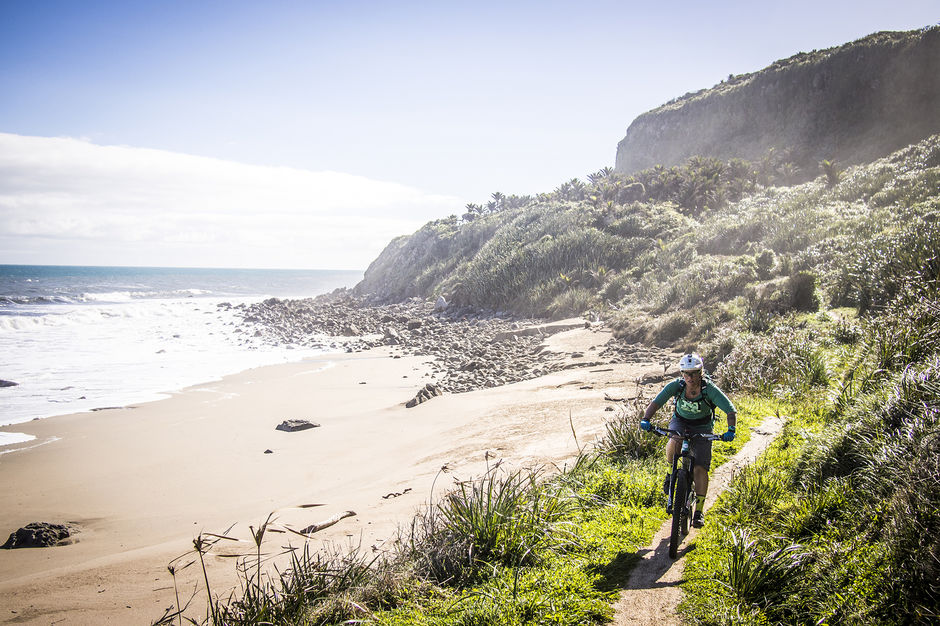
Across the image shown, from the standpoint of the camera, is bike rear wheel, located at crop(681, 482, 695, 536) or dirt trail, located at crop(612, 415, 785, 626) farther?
bike rear wheel, located at crop(681, 482, 695, 536)

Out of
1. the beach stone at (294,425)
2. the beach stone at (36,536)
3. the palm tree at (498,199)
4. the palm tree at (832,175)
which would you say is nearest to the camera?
the beach stone at (36,536)

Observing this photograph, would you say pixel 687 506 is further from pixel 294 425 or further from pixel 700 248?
pixel 700 248

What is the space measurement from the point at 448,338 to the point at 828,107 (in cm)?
3668

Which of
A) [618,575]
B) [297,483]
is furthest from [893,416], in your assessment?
[297,483]

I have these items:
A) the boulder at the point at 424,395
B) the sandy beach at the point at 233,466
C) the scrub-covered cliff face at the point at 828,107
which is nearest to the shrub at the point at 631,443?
the sandy beach at the point at 233,466

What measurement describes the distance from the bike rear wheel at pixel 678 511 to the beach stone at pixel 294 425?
731 cm

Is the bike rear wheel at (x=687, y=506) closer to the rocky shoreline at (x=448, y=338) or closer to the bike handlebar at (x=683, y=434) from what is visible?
the bike handlebar at (x=683, y=434)

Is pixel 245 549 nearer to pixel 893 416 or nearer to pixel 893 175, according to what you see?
pixel 893 416

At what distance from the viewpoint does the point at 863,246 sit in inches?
497

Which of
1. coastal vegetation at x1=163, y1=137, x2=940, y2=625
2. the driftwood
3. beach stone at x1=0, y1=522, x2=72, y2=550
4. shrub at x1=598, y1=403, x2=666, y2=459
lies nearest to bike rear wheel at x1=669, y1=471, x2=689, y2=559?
coastal vegetation at x1=163, y1=137, x2=940, y2=625

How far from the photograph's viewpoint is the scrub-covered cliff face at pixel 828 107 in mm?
31500

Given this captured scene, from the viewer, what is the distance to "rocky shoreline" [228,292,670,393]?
1313 cm

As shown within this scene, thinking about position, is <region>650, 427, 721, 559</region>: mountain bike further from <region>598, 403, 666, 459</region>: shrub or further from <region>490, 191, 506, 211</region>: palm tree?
<region>490, 191, 506, 211</region>: palm tree

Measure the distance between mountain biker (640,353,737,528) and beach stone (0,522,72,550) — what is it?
6449 mm
